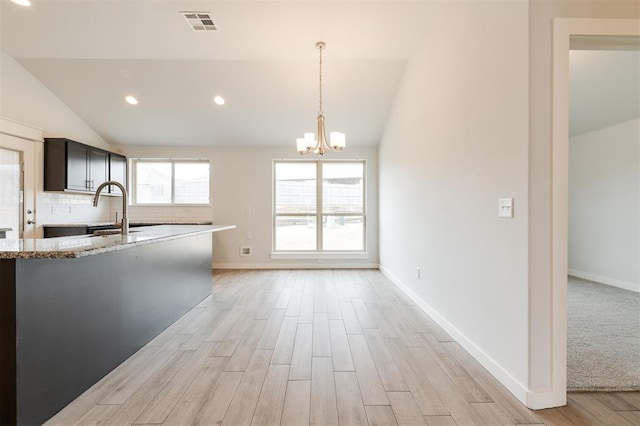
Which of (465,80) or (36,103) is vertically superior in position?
(36,103)

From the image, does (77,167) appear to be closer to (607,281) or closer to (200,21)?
(200,21)

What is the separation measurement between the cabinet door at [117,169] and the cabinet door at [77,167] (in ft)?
1.73

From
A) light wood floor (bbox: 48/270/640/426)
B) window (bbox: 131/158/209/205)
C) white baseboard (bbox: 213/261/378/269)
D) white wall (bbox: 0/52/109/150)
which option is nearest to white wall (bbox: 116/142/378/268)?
white baseboard (bbox: 213/261/378/269)

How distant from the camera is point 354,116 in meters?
5.05

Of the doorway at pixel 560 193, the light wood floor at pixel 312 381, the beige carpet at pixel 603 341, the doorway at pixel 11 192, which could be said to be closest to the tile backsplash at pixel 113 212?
the doorway at pixel 11 192

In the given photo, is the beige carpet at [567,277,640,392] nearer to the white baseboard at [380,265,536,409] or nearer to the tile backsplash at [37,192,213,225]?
the white baseboard at [380,265,536,409]

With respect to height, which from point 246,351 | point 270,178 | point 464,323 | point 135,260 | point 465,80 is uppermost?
point 465,80

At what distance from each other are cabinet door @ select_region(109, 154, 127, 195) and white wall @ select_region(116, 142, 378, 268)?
0.29 metres

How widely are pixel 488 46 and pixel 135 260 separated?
3165 mm

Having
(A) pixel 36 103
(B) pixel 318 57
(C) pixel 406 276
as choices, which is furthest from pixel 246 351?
(A) pixel 36 103

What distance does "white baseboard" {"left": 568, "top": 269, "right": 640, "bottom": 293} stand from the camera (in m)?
4.10

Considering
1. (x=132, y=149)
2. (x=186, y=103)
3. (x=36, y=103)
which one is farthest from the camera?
(x=132, y=149)

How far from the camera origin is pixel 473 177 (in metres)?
2.31

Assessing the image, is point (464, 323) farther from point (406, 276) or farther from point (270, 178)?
point (270, 178)
